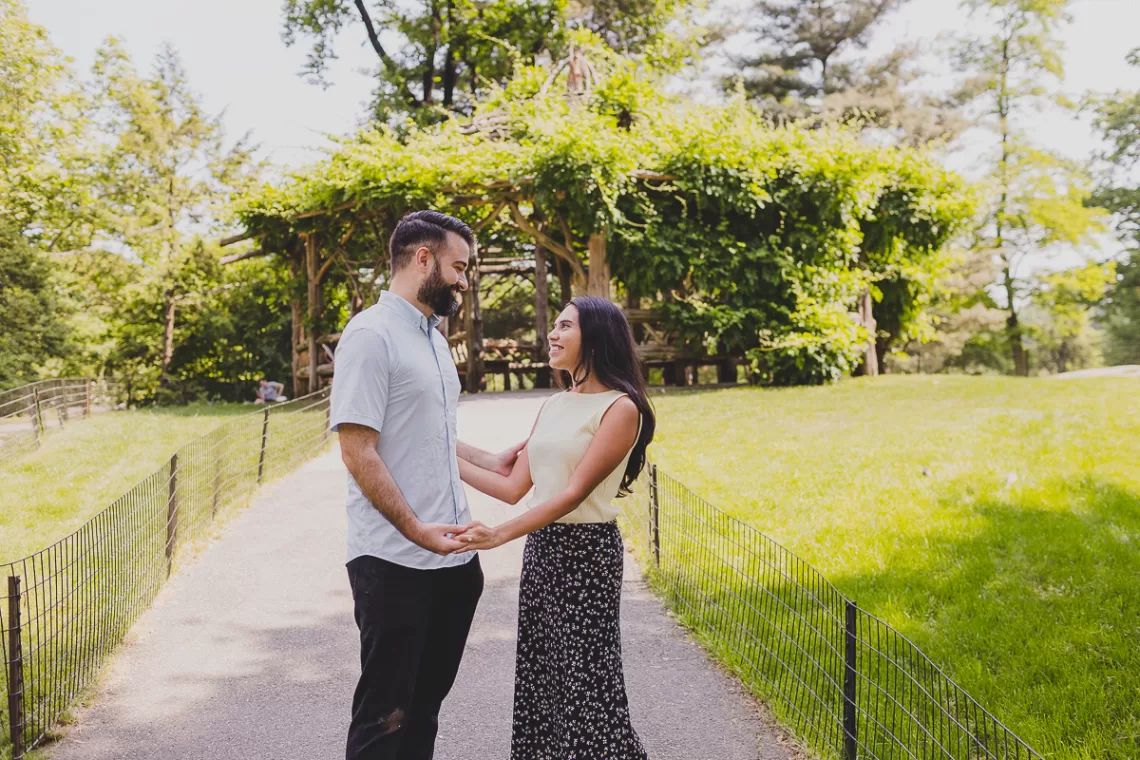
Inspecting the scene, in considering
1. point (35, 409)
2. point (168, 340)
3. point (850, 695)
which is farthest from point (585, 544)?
point (168, 340)

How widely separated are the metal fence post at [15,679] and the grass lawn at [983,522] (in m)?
4.26

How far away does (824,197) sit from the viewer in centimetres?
1791

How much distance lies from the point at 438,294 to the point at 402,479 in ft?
2.02

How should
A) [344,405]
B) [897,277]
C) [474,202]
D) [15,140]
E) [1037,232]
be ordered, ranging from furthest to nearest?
[1037,232] < [897,277] < [15,140] < [474,202] < [344,405]

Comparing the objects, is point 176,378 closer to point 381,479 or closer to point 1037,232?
point 381,479

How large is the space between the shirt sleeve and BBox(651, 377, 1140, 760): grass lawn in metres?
3.07

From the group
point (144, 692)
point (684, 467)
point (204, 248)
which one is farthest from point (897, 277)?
point (144, 692)

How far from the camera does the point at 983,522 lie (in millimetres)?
6926

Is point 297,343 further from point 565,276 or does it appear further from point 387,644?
point 387,644

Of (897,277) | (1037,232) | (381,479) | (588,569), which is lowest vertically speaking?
(588,569)

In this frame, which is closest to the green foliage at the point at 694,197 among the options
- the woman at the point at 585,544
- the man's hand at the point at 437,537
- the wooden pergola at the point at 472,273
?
the wooden pergola at the point at 472,273

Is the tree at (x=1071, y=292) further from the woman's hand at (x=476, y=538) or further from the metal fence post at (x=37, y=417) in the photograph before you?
the woman's hand at (x=476, y=538)

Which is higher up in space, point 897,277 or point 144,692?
point 897,277

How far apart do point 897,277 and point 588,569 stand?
20298 mm
